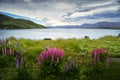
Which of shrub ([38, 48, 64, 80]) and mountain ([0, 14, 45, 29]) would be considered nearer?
shrub ([38, 48, 64, 80])

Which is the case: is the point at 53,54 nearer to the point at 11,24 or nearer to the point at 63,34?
the point at 63,34

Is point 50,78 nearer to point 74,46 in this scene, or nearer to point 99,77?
point 99,77

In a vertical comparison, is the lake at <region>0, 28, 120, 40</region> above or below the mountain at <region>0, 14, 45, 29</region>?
below

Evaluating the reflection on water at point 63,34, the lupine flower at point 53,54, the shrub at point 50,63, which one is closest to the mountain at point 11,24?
the reflection on water at point 63,34

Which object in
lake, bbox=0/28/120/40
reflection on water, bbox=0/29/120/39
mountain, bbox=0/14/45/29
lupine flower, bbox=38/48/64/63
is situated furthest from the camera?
mountain, bbox=0/14/45/29

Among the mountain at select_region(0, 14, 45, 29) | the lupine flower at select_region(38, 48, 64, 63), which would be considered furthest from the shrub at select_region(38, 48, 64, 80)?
the mountain at select_region(0, 14, 45, 29)

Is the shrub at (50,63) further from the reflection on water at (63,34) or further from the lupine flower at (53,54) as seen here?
the reflection on water at (63,34)

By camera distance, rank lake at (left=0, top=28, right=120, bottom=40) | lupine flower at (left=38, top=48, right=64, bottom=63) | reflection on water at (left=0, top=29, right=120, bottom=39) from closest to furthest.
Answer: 1. lupine flower at (left=38, top=48, right=64, bottom=63)
2. lake at (left=0, top=28, right=120, bottom=40)
3. reflection on water at (left=0, top=29, right=120, bottom=39)

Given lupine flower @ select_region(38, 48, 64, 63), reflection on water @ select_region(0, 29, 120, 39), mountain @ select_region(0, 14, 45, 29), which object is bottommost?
reflection on water @ select_region(0, 29, 120, 39)

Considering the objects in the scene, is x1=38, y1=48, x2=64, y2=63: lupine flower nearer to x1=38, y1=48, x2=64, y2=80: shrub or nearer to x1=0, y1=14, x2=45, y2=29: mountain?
x1=38, y1=48, x2=64, y2=80: shrub

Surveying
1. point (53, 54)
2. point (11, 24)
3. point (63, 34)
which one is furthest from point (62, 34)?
point (11, 24)

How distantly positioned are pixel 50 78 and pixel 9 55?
157cm

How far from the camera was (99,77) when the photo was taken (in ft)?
14.2

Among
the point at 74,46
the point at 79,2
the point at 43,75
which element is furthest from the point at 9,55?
the point at 79,2
